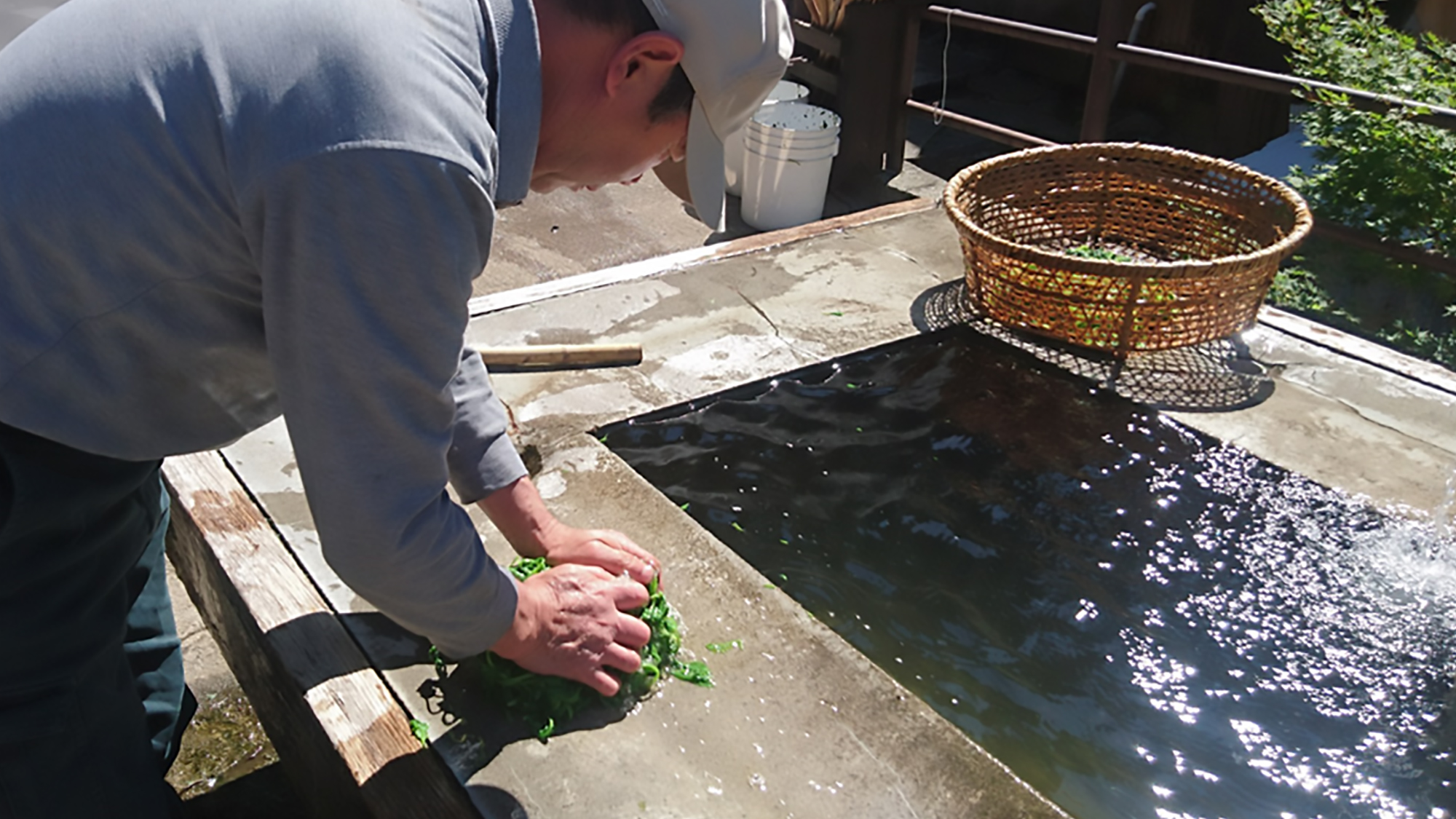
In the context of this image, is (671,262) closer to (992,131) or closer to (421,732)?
(992,131)

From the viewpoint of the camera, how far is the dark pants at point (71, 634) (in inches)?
56.9

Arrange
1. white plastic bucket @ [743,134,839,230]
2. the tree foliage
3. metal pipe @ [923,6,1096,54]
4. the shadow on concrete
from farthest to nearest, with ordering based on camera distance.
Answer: white plastic bucket @ [743,134,839,230] < metal pipe @ [923,6,1096,54] < the tree foliage < the shadow on concrete

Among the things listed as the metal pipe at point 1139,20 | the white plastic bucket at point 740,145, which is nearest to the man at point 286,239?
the white plastic bucket at point 740,145

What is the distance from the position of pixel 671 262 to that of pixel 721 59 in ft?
8.68

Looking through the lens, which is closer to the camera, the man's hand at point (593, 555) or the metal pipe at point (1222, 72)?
the man's hand at point (593, 555)

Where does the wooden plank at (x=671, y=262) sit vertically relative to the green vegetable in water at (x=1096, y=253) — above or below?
below

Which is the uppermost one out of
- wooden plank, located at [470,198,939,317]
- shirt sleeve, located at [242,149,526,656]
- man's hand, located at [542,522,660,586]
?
shirt sleeve, located at [242,149,526,656]

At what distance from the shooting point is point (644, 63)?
1345 millimetres

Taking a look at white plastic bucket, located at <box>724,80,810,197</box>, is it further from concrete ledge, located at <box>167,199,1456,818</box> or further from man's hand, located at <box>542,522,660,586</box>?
man's hand, located at <box>542,522,660,586</box>

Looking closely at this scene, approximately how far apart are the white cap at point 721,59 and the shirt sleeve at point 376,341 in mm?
347

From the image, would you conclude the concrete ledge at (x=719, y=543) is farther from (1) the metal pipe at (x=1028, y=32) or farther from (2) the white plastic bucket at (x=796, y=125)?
(2) the white plastic bucket at (x=796, y=125)

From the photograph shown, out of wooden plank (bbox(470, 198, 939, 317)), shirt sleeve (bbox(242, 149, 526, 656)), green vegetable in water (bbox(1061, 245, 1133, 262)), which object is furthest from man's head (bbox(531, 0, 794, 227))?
green vegetable in water (bbox(1061, 245, 1133, 262))

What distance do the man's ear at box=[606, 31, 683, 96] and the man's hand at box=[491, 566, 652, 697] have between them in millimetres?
746

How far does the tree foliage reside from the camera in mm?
4605
